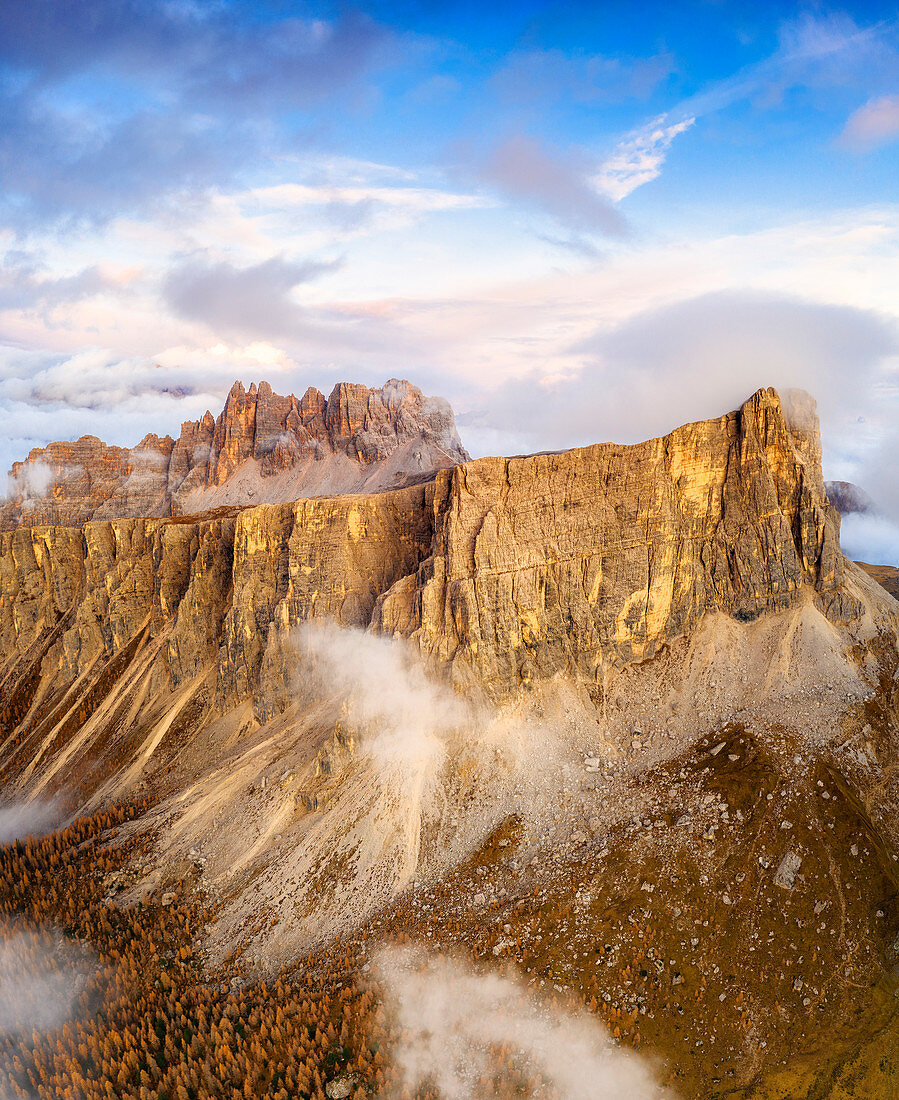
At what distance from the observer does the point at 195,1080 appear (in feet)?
136

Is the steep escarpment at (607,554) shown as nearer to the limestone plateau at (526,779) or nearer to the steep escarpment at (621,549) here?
the steep escarpment at (621,549)

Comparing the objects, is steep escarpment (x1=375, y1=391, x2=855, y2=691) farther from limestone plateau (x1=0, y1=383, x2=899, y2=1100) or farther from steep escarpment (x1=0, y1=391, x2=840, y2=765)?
limestone plateau (x1=0, y1=383, x2=899, y2=1100)

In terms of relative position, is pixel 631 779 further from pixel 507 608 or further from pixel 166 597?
pixel 166 597

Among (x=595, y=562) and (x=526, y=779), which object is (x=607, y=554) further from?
(x=526, y=779)

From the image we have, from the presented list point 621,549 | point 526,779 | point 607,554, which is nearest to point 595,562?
point 607,554

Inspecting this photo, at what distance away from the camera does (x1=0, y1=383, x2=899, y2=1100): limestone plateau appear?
41.8 m

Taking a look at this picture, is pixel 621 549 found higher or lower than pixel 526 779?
higher

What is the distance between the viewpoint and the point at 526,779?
5972cm

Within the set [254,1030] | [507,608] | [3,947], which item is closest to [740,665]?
[507,608]

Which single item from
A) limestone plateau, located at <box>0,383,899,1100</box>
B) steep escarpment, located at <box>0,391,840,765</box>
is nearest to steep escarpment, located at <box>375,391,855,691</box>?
steep escarpment, located at <box>0,391,840,765</box>

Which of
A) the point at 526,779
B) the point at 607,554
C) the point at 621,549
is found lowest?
the point at 526,779

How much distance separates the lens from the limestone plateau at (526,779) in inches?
1647

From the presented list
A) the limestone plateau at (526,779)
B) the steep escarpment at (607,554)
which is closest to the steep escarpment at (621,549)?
the steep escarpment at (607,554)

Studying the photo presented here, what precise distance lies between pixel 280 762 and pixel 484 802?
978 inches
